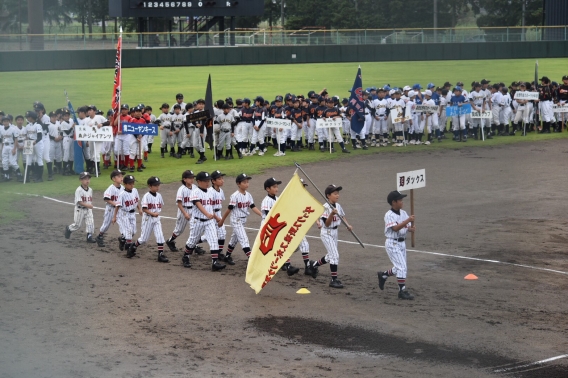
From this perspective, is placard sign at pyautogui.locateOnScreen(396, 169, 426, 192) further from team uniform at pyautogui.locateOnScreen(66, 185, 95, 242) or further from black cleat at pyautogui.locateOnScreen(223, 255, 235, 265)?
team uniform at pyautogui.locateOnScreen(66, 185, 95, 242)

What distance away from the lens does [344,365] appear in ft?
26.5

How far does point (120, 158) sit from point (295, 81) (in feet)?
66.3

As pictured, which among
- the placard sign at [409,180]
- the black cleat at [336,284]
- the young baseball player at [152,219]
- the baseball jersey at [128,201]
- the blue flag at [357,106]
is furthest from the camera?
the blue flag at [357,106]

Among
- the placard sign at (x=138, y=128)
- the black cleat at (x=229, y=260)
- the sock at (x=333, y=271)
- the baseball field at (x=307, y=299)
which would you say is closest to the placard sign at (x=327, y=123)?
the baseball field at (x=307, y=299)

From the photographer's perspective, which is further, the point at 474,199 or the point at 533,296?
the point at 474,199

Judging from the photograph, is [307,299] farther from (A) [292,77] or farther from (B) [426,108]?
(A) [292,77]

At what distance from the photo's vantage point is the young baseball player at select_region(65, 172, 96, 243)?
13.9m

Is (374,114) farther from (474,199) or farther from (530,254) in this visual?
(530,254)

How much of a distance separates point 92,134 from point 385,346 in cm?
1316

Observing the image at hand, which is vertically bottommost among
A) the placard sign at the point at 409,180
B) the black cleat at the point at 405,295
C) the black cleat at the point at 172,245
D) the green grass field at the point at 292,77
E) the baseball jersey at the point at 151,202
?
the black cleat at the point at 405,295

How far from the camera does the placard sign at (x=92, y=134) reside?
65.2ft

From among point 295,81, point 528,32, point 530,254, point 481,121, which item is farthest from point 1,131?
point 528,32

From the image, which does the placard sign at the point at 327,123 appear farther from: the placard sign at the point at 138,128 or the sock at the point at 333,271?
the sock at the point at 333,271

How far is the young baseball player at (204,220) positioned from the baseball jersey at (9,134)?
28.4ft
